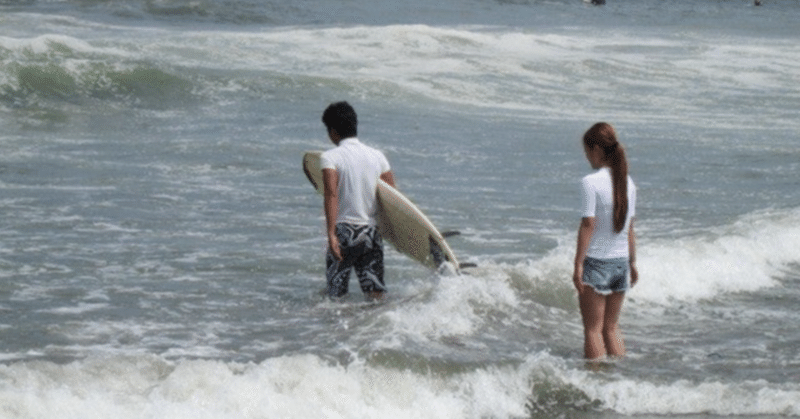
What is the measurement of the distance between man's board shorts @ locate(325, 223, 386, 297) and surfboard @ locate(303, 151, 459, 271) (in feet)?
0.48

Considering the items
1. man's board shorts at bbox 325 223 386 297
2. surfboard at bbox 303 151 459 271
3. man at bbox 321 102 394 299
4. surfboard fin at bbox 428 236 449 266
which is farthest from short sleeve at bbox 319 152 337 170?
surfboard fin at bbox 428 236 449 266

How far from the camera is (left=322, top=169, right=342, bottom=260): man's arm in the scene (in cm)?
898

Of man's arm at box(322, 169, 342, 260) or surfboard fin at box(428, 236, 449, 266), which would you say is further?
surfboard fin at box(428, 236, 449, 266)

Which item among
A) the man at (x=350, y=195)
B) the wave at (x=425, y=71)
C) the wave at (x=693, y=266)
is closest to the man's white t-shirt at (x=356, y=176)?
the man at (x=350, y=195)

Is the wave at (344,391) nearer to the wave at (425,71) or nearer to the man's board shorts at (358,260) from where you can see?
the man's board shorts at (358,260)

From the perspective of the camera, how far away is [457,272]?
9.98 meters

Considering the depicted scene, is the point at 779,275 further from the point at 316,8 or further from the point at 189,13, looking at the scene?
the point at 316,8

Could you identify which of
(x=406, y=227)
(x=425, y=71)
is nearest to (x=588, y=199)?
(x=406, y=227)

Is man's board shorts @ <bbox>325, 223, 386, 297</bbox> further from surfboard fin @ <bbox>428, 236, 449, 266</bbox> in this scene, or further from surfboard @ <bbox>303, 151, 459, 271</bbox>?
surfboard fin @ <bbox>428, 236, 449, 266</bbox>

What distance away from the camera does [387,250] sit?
39.4 ft

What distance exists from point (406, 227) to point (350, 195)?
56 centimetres

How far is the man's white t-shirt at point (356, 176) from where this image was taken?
9.12m

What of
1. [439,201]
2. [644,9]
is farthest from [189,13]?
[439,201]

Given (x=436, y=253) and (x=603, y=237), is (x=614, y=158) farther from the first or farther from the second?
(x=436, y=253)
